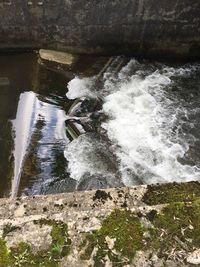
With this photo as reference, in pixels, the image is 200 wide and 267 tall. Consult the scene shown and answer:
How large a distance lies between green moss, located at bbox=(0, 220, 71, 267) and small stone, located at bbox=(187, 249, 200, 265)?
816mm

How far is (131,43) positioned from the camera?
758cm

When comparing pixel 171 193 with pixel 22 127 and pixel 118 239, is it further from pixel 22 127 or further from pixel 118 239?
pixel 22 127

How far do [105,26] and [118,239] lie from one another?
216 inches

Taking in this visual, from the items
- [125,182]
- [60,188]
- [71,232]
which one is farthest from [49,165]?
[71,232]

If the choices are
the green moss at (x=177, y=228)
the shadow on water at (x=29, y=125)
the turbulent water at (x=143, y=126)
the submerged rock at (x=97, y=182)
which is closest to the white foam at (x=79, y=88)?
the turbulent water at (x=143, y=126)

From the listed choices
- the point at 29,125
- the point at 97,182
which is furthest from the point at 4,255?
the point at 29,125

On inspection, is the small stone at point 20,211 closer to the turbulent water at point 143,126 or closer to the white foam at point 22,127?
the white foam at point 22,127

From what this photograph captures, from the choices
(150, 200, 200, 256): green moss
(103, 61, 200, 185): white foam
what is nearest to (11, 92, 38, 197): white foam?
(103, 61, 200, 185): white foam

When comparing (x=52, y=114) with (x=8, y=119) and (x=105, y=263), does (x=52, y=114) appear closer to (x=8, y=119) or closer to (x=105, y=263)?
(x=8, y=119)

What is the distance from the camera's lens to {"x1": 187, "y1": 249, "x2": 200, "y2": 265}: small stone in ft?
8.21

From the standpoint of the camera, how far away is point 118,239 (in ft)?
8.41

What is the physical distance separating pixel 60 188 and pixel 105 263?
9.14 ft

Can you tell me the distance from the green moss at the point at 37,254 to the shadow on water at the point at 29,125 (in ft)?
8.51

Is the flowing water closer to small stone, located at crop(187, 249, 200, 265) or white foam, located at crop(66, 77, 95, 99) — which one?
white foam, located at crop(66, 77, 95, 99)
